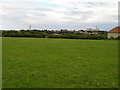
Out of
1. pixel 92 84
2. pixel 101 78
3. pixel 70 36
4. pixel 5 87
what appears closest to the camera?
pixel 5 87

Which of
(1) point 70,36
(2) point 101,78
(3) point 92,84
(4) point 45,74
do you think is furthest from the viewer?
(1) point 70,36

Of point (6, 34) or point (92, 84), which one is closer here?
point (92, 84)

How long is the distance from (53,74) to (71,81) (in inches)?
48.1

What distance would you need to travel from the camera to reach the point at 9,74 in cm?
747

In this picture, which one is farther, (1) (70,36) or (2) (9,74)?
(1) (70,36)

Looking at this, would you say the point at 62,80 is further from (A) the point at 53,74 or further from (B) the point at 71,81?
(A) the point at 53,74

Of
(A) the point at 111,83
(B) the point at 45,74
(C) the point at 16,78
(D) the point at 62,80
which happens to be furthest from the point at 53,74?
(A) the point at 111,83

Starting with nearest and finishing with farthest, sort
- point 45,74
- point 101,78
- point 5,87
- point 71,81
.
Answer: point 5,87
point 71,81
point 101,78
point 45,74

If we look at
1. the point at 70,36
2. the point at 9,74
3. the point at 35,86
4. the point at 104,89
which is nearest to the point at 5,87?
the point at 35,86

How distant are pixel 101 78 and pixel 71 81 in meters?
1.23

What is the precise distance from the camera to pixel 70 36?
2489 inches

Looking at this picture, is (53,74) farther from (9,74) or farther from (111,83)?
(111,83)

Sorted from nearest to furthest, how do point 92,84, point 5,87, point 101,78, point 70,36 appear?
point 5,87 < point 92,84 < point 101,78 < point 70,36

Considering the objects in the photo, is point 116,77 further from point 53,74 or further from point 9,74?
point 9,74
